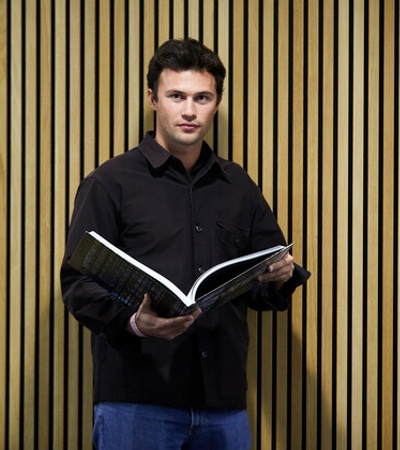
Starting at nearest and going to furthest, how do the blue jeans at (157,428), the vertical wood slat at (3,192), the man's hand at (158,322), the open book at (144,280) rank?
the open book at (144,280)
the man's hand at (158,322)
the blue jeans at (157,428)
the vertical wood slat at (3,192)

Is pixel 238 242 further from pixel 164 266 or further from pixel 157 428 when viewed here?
pixel 157 428

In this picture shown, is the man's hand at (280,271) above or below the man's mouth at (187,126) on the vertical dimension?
below

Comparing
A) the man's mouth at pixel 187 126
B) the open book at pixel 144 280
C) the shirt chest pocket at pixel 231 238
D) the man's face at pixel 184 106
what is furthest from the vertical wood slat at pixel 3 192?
the open book at pixel 144 280

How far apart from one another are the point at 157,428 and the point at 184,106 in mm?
1149

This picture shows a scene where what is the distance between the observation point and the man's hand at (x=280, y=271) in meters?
2.71

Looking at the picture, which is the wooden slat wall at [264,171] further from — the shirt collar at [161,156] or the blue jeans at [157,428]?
the blue jeans at [157,428]

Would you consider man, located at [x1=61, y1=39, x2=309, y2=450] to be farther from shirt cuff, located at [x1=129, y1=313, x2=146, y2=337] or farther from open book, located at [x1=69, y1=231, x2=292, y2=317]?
open book, located at [x1=69, y1=231, x2=292, y2=317]

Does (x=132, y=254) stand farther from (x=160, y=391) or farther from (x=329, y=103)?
(x=329, y=103)

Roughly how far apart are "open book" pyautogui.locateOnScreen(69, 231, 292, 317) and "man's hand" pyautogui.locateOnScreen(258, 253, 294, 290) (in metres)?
0.22

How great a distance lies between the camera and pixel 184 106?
2881 millimetres

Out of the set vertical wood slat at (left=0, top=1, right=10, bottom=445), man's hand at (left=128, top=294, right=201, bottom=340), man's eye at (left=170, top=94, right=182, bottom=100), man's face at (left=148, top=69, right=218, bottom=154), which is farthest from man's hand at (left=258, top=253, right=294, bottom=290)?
vertical wood slat at (left=0, top=1, right=10, bottom=445)

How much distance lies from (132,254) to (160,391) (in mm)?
486

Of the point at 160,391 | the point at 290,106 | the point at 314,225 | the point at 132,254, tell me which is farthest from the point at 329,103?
the point at 160,391

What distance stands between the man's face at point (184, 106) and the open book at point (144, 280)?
2.05 feet
